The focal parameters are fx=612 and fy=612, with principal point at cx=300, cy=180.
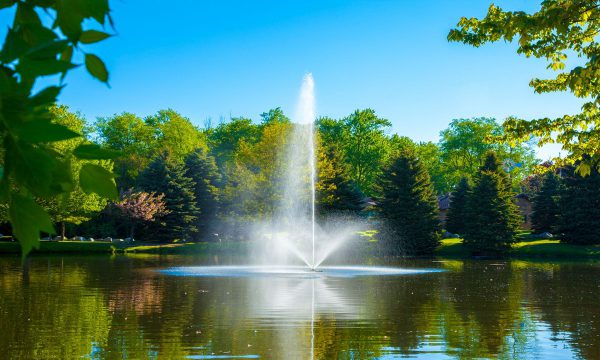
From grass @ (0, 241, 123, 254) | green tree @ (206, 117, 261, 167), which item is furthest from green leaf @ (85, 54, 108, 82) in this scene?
green tree @ (206, 117, 261, 167)

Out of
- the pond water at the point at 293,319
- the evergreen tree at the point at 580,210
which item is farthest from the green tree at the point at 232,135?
the pond water at the point at 293,319

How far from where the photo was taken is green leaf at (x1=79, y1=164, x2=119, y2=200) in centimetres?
107

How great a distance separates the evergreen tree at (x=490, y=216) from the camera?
4969 centimetres

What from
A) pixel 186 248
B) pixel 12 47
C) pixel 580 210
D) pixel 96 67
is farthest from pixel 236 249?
pixel 12 47

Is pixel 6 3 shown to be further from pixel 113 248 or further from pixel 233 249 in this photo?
pixel 233 249

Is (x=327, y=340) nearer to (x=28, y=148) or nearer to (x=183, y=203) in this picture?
(x=28, y=148)

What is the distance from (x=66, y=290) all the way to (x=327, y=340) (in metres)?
11.1

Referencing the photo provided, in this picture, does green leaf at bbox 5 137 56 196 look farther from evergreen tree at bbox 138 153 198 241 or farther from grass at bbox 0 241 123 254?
evergreen tree at bbox 138 153 198 241

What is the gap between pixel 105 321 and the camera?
13242 mm

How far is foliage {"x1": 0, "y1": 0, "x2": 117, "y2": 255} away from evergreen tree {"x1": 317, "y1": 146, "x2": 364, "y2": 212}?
166ft

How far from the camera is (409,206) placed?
5250 centimetres

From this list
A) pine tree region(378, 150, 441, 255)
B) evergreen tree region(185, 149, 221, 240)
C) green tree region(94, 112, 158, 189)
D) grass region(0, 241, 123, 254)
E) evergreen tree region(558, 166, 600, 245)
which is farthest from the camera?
green tree region(94, 112, 158, 189)

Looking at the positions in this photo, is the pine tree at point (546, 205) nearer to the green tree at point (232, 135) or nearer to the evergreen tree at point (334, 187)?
the evergreen tree at point (334, 187)

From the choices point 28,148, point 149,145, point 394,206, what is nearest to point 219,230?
point 394,206
